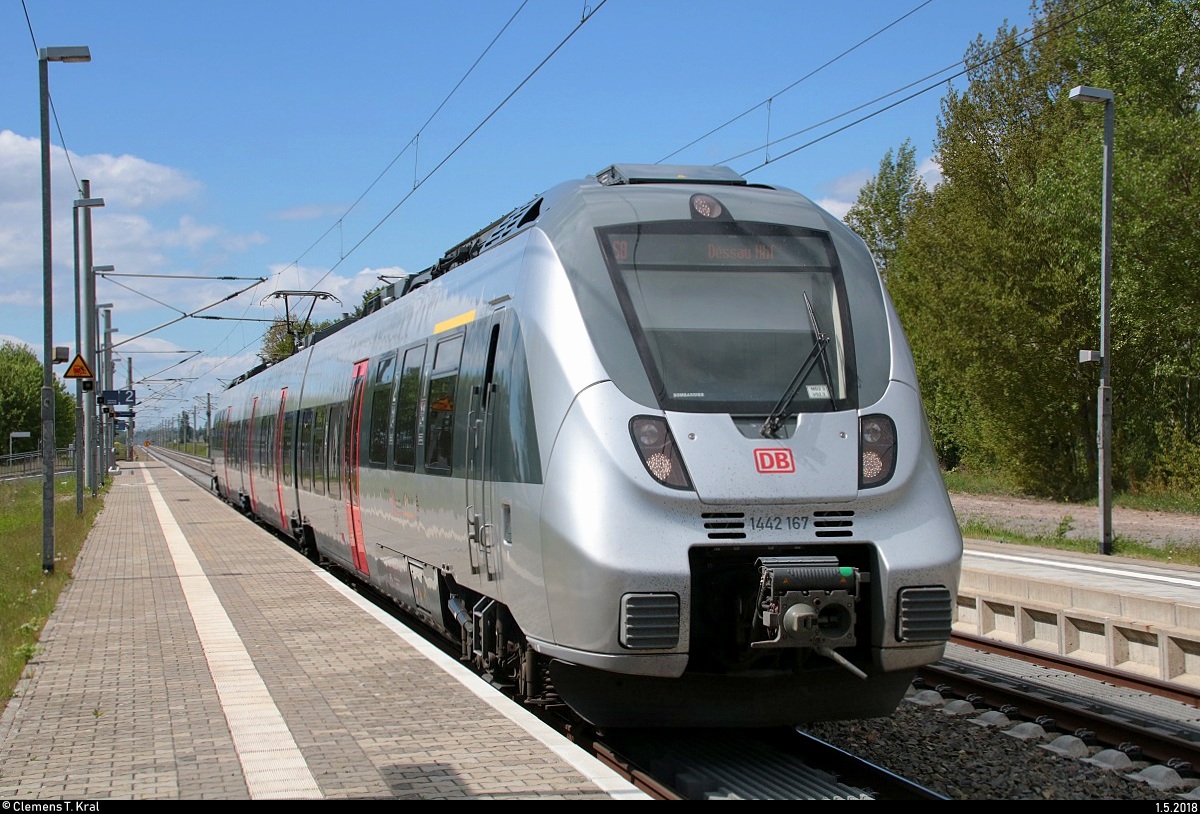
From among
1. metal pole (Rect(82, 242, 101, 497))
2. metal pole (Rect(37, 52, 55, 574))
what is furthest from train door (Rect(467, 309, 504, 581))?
metal pole (Rect(82, 242, 101, 497))

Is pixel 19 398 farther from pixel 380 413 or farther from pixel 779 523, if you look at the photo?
pixel 779 523

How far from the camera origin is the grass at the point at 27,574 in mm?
10227

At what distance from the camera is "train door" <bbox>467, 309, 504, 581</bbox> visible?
7645 millimetres

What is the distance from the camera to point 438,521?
29.9 feet

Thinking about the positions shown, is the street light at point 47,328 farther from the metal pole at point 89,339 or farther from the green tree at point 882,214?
the green tree at point 882,214

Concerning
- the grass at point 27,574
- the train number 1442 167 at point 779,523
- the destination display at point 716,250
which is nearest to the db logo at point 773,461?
the train number 1442 167 at point 779,523

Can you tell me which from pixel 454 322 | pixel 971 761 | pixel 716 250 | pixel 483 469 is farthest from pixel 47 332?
pixel 971 761

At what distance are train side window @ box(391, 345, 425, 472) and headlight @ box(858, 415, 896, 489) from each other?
4.52 meters

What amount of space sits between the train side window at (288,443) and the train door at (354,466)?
216 inches

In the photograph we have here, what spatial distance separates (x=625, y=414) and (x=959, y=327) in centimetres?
2756

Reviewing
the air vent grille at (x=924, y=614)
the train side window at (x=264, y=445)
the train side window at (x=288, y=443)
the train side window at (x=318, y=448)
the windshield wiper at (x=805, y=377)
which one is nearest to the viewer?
the air vent grille at (x=924, y=614)

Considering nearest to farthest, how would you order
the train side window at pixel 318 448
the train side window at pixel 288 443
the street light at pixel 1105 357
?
the train side window at pixel 318 448 → the train side window at pixel 288 443 → the street light at pixel 1105 357

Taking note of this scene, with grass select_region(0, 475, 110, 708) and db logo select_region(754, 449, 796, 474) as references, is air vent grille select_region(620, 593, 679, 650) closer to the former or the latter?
db logo select_region(754, 449, 796, 474)
